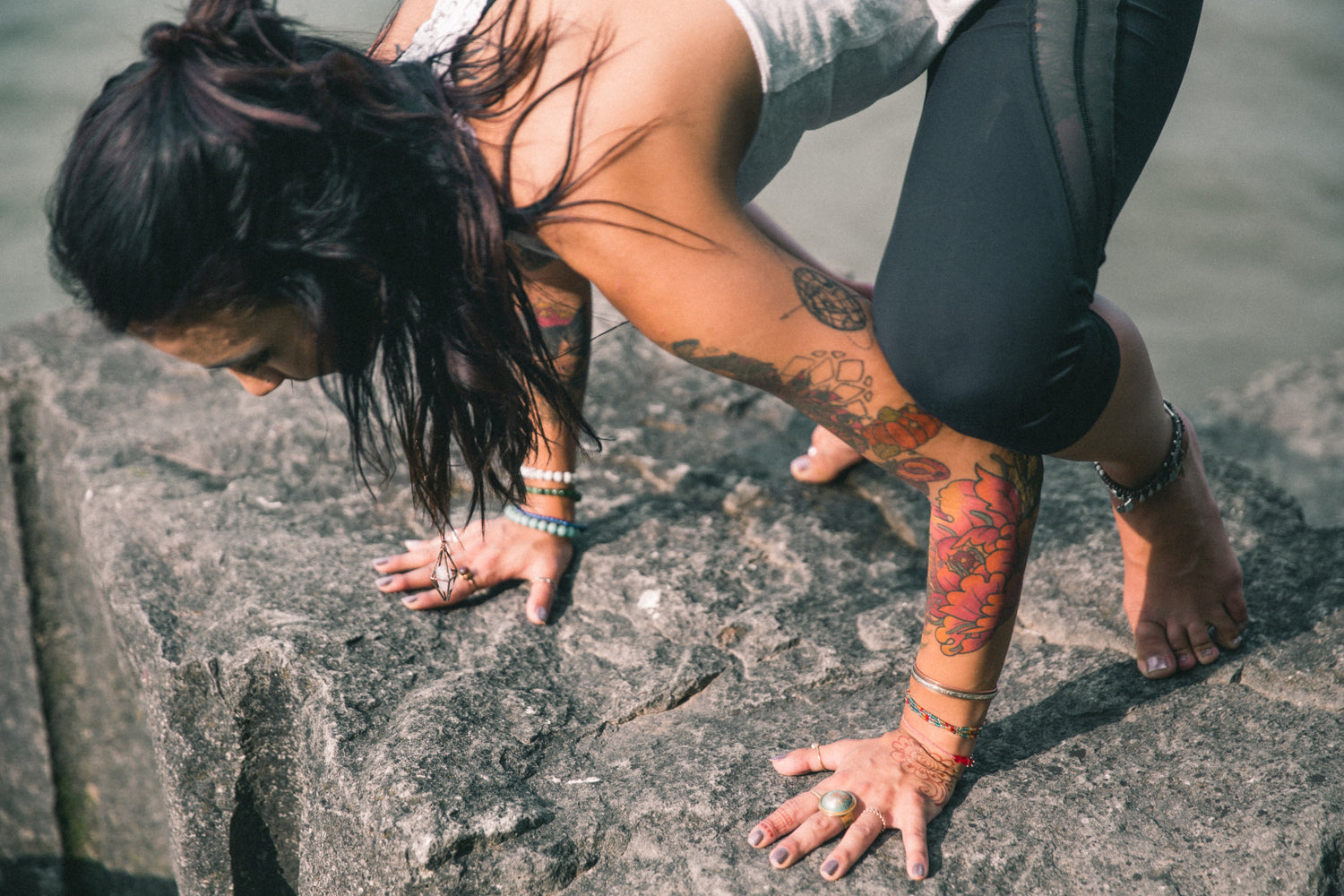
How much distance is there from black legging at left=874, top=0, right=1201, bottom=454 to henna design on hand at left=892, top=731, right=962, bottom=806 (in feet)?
1.33

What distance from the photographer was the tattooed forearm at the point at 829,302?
1.18 m

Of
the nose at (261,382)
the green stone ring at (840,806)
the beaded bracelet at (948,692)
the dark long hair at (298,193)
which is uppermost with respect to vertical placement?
the dark long hair at (298,193)

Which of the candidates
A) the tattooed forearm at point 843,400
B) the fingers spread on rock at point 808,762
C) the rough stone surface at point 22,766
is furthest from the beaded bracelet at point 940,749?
the rough stone surface at point 22,766

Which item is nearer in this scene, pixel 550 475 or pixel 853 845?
pixel 853 845

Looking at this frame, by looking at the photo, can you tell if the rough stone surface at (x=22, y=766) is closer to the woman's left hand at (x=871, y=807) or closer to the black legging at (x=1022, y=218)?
the woman's left hand at (x=871, y=807)

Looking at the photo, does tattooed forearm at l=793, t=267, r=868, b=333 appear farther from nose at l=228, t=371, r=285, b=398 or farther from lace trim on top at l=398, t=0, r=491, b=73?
nose at l=228, t=371, r=285, b=398

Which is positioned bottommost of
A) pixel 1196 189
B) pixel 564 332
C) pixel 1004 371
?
pixel 1196 189

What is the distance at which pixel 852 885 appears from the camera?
123 cm

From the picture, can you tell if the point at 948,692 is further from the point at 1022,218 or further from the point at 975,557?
the point at 1022,218

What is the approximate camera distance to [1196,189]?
5.32 meters

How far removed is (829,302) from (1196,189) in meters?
4.94

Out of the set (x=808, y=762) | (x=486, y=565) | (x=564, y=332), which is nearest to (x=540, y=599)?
(x=486, y=565)

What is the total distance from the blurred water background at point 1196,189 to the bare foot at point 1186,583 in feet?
9.46

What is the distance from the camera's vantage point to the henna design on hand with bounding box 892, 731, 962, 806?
1299 mm
